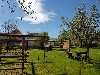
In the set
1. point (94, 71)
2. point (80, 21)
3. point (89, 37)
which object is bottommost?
point (94, 71)

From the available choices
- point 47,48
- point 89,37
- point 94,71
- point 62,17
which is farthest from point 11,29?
point 94,71

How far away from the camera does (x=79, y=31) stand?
28062 millimetres

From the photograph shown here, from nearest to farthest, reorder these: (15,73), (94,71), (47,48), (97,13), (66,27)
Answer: (15,73)
(94,71)
(97,13)
(66,27)
(47,48)

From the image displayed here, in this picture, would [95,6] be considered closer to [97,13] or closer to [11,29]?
[97,13]

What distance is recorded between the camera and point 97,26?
27609 millimetres

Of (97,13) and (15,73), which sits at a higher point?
(97,13)

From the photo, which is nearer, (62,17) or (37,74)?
(37,74)

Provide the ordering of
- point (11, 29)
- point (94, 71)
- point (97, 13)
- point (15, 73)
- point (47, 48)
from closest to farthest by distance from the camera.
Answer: point (15, 73), point (94, 71), point (97, 13), point (47, 48), point (11, 29)

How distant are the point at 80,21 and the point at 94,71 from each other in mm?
9638

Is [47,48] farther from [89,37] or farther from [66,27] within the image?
[89,37]

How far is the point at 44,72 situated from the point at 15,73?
240cm

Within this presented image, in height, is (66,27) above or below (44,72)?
above

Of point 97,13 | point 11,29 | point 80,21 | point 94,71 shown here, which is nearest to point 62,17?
point 80,21

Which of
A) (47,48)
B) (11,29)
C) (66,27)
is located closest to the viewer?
(66,27)
